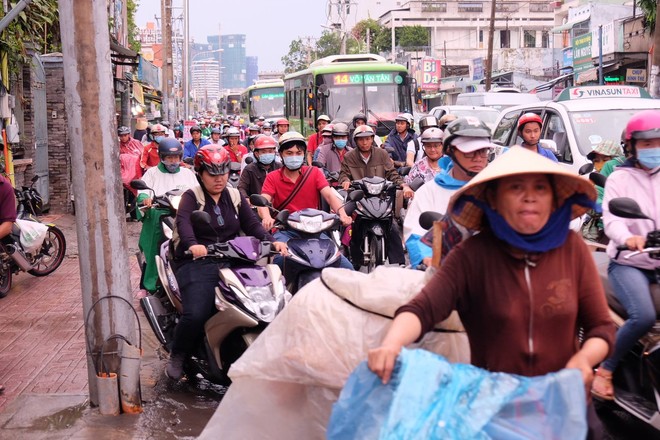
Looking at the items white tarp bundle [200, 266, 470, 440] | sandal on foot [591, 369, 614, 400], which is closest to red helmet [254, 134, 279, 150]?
sandal on foot [591, 369, 614, 400]

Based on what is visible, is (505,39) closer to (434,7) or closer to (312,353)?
(434,7)

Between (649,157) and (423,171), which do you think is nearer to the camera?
(649,157)

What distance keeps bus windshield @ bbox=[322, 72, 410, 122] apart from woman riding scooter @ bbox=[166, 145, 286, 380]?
54.2 ft

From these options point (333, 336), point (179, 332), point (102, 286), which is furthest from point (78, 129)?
point (333, 336)

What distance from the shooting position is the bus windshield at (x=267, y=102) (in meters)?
41.4

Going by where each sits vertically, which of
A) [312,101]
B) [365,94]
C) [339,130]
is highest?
[365,94]

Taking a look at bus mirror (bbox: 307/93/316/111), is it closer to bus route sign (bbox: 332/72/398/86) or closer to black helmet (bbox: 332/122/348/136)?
bus route sign (bbox: 332/72/398/86)

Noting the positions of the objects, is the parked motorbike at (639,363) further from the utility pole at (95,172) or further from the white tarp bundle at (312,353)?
the utility pole at (95,172)

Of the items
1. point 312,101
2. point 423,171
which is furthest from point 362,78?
point 423,171

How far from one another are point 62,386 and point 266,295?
1.84 metres

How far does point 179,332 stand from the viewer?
19.9ft

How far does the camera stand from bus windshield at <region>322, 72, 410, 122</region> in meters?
23.0

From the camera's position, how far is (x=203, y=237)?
6316 mm

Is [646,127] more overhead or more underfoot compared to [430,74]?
more underfoot
